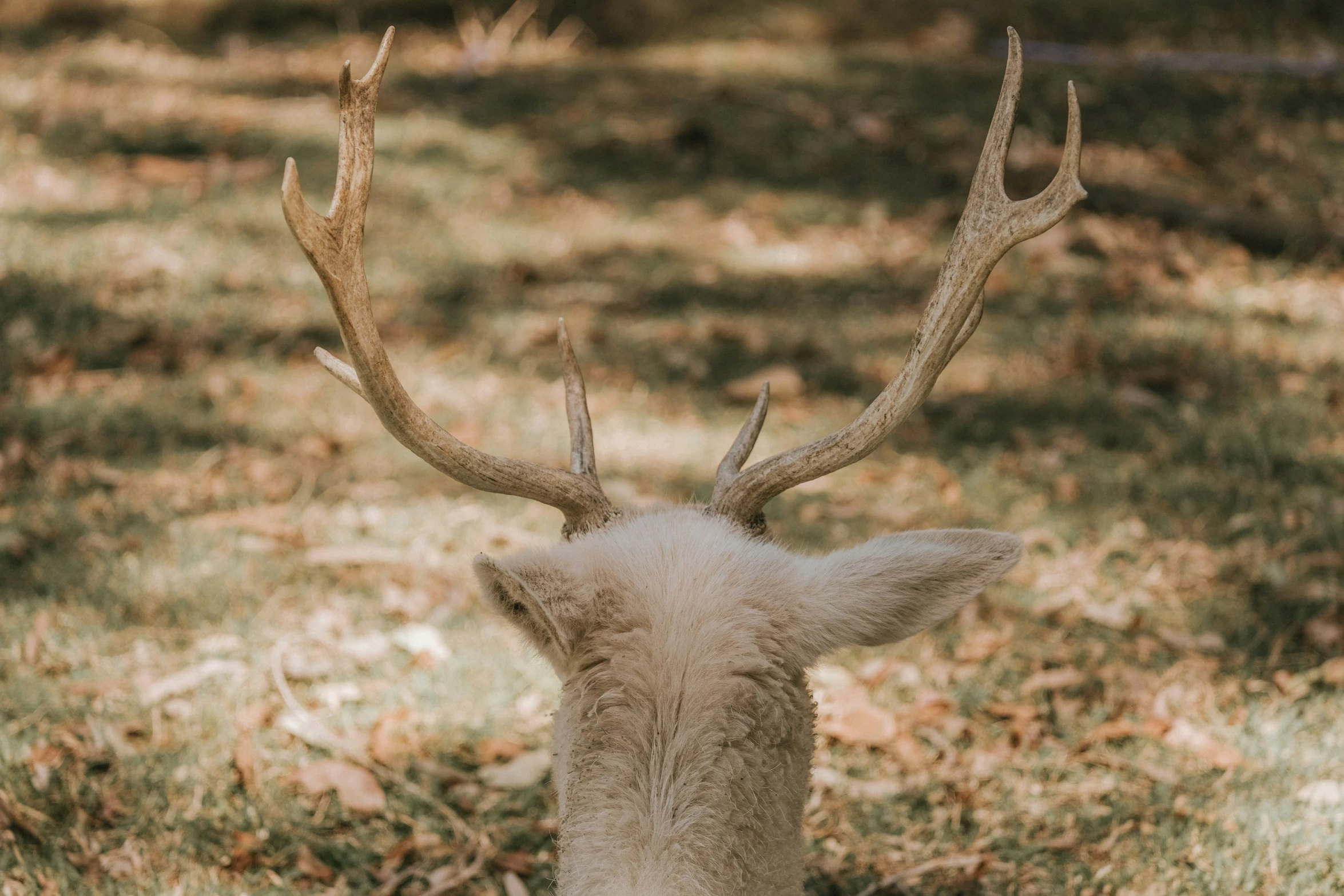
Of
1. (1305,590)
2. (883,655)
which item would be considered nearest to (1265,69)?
(1305,590)

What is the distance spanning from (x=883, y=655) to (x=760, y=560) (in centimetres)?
215

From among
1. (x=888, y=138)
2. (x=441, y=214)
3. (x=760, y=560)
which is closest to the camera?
(x=760, y=560)

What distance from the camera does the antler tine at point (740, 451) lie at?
9.96ft

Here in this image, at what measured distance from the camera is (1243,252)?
7.96 m

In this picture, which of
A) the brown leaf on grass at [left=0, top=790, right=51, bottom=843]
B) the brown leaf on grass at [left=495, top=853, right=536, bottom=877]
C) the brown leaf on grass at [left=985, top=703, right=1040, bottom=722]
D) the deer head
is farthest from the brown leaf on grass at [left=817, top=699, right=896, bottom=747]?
the brown leaf on grass at [left=0, top=790, right=51, bottom=843]

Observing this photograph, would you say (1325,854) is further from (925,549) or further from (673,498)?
(673,498)

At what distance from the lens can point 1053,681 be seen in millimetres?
4465

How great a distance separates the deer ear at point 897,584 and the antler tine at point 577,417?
27.6 inches

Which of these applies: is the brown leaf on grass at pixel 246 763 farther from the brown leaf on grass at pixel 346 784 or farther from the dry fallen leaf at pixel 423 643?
the dry fallen leaf at pixel 423 643

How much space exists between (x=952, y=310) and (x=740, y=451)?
69 cm

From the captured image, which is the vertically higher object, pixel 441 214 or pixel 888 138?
pixel 888 138

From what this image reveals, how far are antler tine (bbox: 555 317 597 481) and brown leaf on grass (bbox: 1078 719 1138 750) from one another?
2056 mm

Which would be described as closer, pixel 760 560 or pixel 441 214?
pixel 760 560

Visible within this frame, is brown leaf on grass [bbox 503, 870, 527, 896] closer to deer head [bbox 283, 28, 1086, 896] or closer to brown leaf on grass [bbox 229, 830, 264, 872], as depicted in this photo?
brown leaf on grass [bbox 229, 830, 264, 872]
